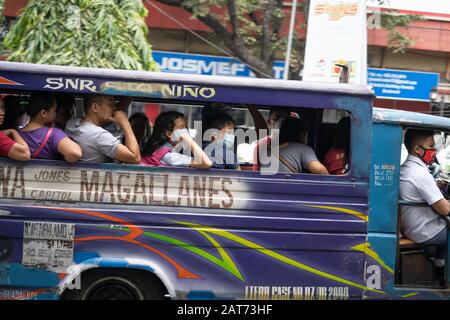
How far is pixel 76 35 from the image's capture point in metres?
7.57

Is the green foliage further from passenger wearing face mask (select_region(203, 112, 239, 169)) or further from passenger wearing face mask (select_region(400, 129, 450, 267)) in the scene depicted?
passenger wearing face mask (select_region(203, 112, 239, 169))

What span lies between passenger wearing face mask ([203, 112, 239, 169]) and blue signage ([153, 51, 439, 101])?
11.9m

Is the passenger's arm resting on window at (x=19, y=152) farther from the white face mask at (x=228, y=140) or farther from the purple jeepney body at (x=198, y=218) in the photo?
the white face mask at (x=228, y=140)

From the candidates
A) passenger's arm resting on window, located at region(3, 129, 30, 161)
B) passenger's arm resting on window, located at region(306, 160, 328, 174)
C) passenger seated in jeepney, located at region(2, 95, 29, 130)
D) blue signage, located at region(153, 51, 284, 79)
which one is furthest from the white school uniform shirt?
blue signage, located at region(153, 51, 284, 79)

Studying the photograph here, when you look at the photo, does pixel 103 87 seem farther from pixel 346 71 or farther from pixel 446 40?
pixel 446 40

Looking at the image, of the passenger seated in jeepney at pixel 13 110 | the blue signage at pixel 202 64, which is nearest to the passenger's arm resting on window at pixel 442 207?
the passenger seated in jeepney at pixel 13 110

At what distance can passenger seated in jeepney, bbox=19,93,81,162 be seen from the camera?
424cm

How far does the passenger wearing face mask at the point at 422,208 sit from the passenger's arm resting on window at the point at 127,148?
2.07m

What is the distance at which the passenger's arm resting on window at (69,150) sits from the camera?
13.8ft
